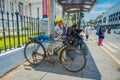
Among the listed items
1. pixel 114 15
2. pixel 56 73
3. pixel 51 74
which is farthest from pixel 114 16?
pixel 51 74

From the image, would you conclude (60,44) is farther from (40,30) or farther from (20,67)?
(40,30)

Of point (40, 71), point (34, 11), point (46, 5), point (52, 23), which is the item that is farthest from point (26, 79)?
point (34, 11)

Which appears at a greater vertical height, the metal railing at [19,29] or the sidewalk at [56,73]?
the metal railing at [19,29]

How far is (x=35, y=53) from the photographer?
5172 millimetres

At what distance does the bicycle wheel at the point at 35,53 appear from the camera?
16.4ft

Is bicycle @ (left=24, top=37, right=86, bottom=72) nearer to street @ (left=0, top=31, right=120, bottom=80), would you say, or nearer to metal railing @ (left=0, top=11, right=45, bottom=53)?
street @ (left=0, top=31, right=120, bottom=80)

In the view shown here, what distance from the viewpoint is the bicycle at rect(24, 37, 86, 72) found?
4.55m

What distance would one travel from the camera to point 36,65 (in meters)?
5.03

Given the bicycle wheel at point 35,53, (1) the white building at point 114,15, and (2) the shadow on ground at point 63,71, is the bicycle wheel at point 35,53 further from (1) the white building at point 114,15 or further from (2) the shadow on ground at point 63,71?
(1) the white building at point 114,15

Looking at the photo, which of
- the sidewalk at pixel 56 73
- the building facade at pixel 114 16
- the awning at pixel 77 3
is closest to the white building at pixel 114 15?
the building facade at pixel 114 16

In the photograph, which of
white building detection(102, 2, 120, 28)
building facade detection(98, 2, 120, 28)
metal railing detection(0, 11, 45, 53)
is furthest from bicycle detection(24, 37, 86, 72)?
white building detection(102, 2, 120, 28)

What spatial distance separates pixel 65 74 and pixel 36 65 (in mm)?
1287

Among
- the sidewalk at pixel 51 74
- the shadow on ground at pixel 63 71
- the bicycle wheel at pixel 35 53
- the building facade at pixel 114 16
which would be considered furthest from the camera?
the building facade at pixel 114 16

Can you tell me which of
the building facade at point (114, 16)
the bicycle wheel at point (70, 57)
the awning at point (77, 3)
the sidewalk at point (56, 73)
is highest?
the building facade at point (114, 16)
